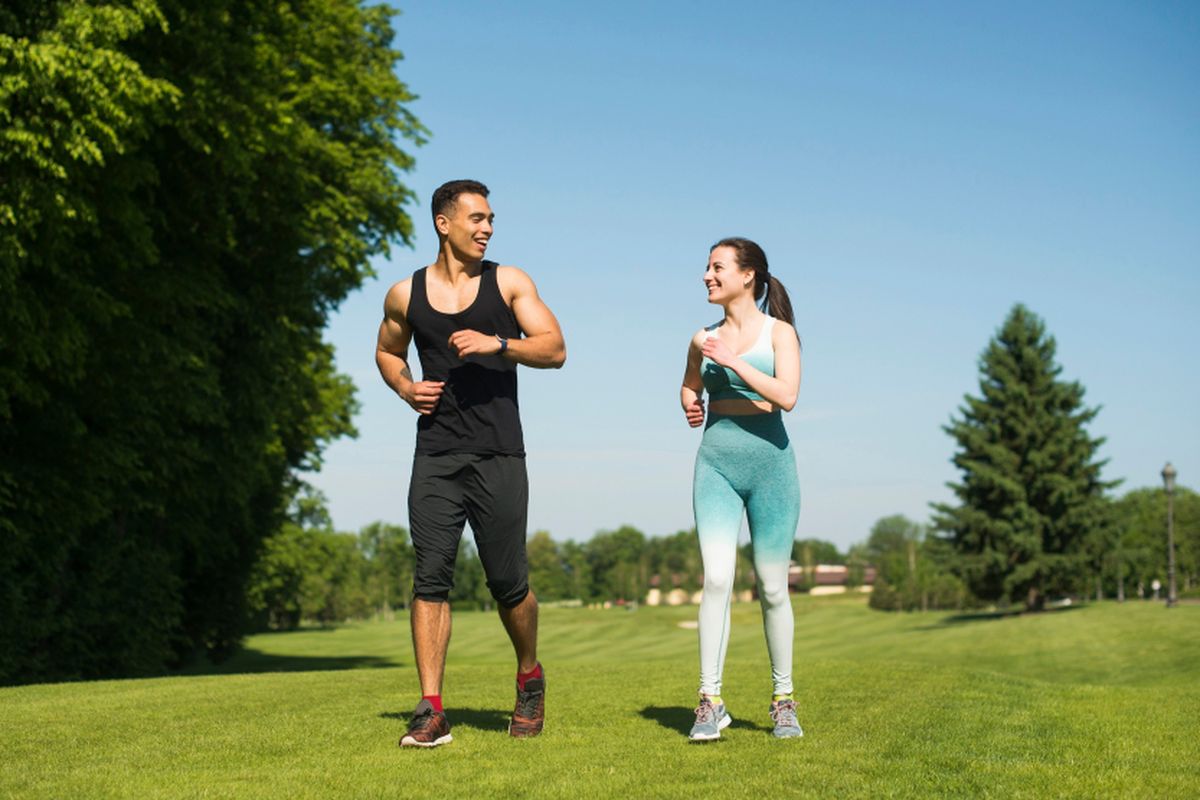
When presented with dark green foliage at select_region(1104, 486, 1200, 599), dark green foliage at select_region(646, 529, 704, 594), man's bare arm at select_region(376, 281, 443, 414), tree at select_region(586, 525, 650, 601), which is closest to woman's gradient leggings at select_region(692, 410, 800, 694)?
man's bare arm at select_region(376, 281, 443, 414)

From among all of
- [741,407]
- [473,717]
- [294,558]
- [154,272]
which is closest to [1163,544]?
[294,558]

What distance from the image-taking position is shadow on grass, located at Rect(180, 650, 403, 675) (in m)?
32.9

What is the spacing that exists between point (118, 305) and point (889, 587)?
266ft

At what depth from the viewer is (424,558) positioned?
663cm

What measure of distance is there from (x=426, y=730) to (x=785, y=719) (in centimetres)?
184

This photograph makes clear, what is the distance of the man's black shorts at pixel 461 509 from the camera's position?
21.7ft

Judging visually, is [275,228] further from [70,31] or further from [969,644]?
[969,644]

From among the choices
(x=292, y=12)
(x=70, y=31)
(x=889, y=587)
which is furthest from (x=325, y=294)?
(x=889, y=587)

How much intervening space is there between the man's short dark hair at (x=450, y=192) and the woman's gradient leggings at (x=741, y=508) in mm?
1768

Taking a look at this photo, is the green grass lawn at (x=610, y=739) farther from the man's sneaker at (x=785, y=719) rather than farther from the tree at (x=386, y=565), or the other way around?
the tree at (x=386, y=565)

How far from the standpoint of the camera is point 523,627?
22.8 feet

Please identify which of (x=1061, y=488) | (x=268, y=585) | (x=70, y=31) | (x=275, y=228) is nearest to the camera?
(x=70, y=31)

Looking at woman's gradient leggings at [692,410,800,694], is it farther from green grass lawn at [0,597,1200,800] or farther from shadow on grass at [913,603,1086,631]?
shadow on grass at [913,603,1086,631]

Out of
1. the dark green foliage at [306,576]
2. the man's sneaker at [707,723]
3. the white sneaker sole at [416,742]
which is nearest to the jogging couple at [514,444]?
the man's sneaker at [707,723]
